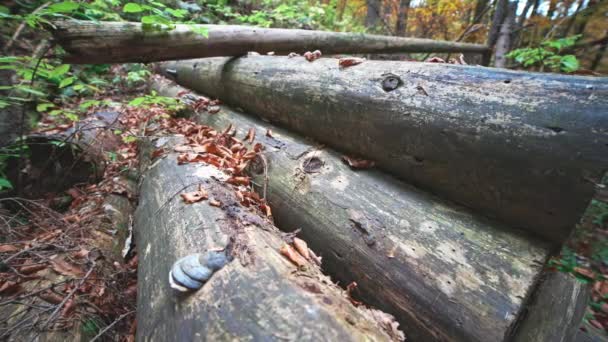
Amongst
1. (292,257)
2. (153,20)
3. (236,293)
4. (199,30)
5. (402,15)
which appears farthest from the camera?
(402,15)

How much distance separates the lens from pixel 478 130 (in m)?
1.50

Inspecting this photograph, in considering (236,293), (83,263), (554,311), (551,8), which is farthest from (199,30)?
(551,8)

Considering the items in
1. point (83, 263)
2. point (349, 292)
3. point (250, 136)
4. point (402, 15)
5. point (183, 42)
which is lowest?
point (83, 263)

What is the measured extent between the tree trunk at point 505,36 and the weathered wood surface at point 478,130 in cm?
501

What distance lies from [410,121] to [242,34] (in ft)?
8.54

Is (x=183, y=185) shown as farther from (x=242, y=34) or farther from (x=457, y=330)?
(x=242, y=34)

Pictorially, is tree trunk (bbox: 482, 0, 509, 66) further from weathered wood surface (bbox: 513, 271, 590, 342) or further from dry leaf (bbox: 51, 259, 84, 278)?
dry leaf (bbox: 51, 259, 84, 278)

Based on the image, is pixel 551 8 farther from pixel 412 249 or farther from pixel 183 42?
pixel 412 249

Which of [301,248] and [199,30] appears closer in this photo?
[301,248]

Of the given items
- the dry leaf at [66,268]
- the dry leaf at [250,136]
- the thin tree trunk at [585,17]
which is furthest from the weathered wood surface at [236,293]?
the thin tree trunk at [585,17]

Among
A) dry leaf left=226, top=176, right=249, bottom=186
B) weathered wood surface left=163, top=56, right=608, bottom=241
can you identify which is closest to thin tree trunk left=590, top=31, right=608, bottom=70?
weathered wood surface left=163, top=56, right=608, bottom=241

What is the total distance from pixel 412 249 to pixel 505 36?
6.21 metres

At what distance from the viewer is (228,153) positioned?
2.64 m

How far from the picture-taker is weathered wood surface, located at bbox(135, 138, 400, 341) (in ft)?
3.36
